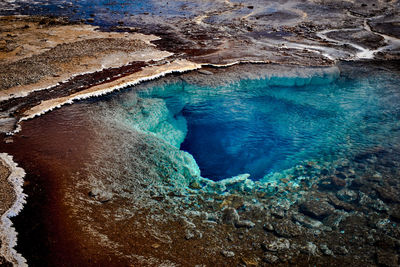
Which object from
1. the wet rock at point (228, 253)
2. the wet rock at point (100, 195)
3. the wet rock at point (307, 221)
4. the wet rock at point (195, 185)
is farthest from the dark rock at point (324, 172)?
the wet rock at point (100, 195)

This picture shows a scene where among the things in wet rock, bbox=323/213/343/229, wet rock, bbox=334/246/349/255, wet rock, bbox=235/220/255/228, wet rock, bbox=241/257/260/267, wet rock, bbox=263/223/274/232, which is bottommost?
wet rock, bbox=323/213/343/229

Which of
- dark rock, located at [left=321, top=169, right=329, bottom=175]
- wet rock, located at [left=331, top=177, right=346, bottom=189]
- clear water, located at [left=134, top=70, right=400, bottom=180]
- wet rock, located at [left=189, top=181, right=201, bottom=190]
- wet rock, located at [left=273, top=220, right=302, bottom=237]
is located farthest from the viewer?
clear water, located at [left=134, top=70, right=400, bottom=180]

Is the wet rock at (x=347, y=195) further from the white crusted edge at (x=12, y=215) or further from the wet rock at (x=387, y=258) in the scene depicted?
the white crusted edge at (x=12, y=215)

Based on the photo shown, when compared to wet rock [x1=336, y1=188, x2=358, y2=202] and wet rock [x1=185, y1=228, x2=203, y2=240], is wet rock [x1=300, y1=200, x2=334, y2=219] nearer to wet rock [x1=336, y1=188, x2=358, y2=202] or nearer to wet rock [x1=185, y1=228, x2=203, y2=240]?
wet rock [x1=336, y1=188, x2=358, y2=202]

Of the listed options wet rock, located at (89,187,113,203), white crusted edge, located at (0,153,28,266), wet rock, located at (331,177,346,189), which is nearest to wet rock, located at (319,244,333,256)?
wet rock, located at (331,177,346,189)

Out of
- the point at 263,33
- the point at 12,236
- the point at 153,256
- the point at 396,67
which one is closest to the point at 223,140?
the point at 153,256

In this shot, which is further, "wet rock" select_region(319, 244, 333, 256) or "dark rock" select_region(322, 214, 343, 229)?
"dark rock" select_region(322, 214, 343, 229)

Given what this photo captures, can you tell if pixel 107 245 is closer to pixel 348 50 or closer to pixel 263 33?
pixel 348 50
